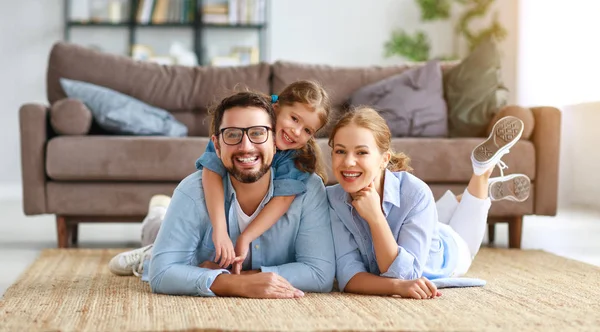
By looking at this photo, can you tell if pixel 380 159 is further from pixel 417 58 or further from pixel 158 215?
pixel 417 58

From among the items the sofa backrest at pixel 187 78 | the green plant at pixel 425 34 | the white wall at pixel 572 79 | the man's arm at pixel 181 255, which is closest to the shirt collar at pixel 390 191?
the man's arm at pixel 181 255

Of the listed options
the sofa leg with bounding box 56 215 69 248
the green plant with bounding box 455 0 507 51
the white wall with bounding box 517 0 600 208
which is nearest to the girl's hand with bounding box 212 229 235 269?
the sofa leg with bounding box 56 215 69 248

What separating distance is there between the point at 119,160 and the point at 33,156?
14.1 inches

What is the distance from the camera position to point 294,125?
6.57 ft

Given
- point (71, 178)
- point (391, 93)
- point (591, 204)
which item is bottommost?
point (591, 204)

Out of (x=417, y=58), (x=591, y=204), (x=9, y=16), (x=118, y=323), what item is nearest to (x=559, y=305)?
(x=118, y=323)

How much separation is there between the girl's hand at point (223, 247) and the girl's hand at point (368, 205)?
32cm

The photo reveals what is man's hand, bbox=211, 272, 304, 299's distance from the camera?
1815mm

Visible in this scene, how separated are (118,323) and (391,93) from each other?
2.46 m

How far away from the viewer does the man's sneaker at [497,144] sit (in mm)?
2383

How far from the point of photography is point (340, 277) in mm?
1969

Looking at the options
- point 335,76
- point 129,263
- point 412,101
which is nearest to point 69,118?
point 129,263

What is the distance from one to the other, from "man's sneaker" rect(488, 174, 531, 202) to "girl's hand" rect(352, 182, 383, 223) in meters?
0.82

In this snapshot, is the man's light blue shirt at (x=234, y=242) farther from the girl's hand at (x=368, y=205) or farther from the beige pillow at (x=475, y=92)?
the beige pillow at (x=475, y=92)
